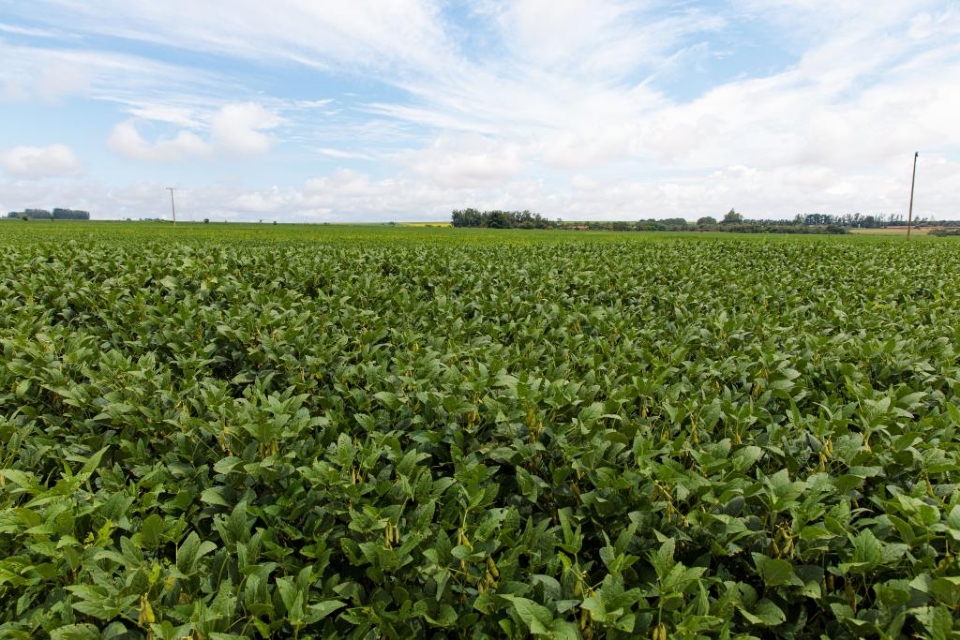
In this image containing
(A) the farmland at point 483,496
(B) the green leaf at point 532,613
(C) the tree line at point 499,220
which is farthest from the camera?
(C) the tree line at point 499,220

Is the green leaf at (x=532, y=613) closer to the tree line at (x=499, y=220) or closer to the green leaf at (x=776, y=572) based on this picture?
the green leaf at (x=776, y=572)

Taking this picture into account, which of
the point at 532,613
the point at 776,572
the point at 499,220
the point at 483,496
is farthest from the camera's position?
the point at 499,220

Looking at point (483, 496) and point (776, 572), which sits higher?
point (483, 496)

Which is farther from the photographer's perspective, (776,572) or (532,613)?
(776,572)

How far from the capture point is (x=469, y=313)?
5.79 metres

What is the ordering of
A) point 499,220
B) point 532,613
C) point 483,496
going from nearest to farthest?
point 532,613 < point 483,496 < point 499,220

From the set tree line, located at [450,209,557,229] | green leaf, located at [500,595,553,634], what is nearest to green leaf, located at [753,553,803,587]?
green leaf, located at [500,595,553,634]

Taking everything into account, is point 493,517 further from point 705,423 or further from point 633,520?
point 705,423

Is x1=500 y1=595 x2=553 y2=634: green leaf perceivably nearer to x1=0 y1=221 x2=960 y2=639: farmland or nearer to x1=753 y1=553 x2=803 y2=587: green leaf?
x1=0 y1=221 x2=960 y2=639: farmland

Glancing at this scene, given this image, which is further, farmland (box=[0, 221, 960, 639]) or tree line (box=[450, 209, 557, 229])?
tree line (box=[450, 209, 557, 229])

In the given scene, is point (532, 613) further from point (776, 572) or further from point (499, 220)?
point (499, 220)

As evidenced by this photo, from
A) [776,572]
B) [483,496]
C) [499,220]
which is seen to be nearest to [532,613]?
[483,496]

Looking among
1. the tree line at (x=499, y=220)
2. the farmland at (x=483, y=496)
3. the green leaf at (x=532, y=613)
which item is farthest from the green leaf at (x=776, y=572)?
the tree line at (x=499, y=220)

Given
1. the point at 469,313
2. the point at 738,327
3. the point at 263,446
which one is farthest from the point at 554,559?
the point at 469,313
